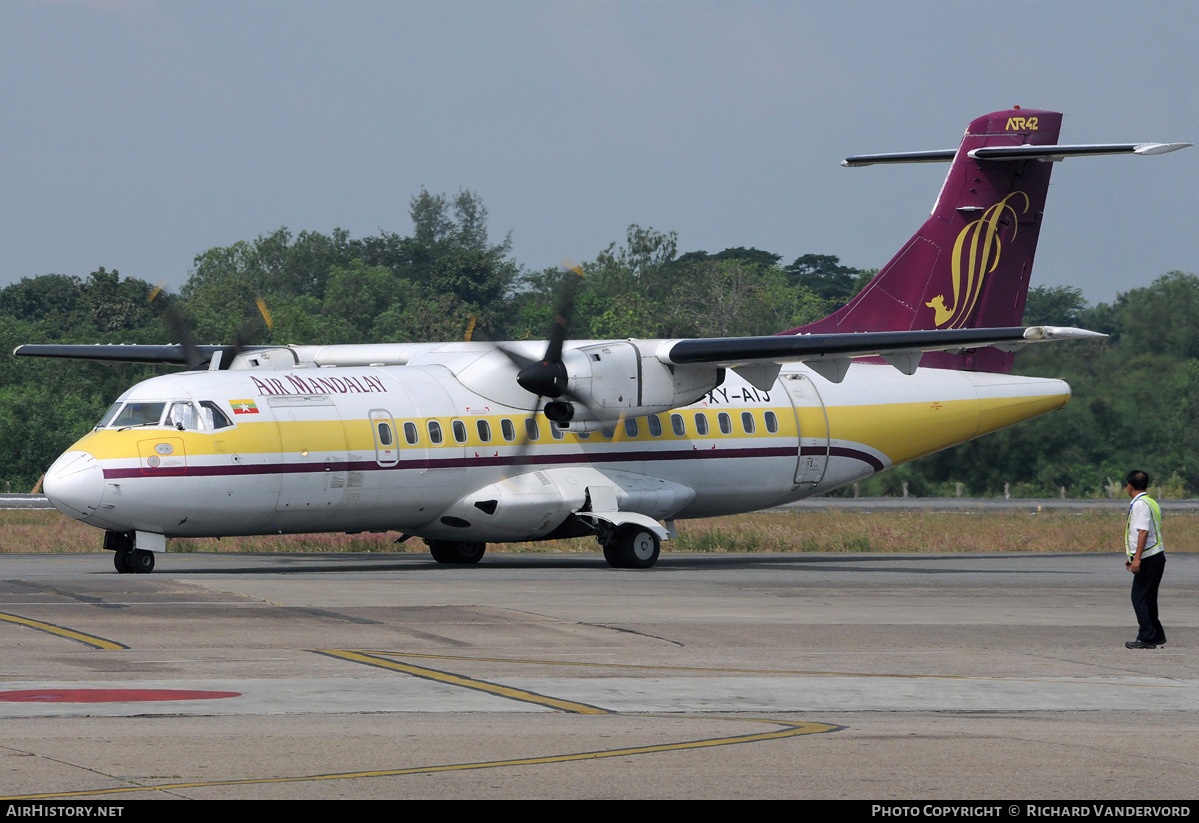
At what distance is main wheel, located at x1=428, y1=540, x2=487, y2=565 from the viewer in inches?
1104

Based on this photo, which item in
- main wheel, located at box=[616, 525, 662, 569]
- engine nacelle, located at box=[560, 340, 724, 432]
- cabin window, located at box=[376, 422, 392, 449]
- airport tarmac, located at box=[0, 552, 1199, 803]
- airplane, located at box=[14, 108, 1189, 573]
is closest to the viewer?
airport tarmac, located at box=[0, 552, 1199, 803]

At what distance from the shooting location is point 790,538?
36656mm

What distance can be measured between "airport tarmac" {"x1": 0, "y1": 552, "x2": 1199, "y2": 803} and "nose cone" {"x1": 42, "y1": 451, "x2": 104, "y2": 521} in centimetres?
97

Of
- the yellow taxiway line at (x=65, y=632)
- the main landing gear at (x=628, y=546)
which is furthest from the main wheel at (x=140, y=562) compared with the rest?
the main landing gear at (x=628, y=546)

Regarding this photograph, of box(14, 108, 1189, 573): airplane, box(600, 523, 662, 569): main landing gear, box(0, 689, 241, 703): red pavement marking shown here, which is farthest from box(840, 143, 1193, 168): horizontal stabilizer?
box(0, 689, 241, 703): red pavement marking

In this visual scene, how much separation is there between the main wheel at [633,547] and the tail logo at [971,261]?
26.4ft

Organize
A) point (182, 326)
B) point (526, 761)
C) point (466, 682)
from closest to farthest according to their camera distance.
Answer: point (526, 761), point (466, 682), point (182, 326)

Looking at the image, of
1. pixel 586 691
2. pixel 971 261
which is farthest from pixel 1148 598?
pixel 971 261

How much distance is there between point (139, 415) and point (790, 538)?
17.5 m

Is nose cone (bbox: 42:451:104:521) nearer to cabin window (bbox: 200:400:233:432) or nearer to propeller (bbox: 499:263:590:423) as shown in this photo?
cabin window (bbox: 200:400:233:432)

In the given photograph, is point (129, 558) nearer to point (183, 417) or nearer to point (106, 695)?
point (183, 417)

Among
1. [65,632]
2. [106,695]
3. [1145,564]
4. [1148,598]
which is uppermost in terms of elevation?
[1145,564]

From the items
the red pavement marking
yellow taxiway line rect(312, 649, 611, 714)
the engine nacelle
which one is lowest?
the red pavement marking

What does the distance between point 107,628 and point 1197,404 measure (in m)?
48.0
